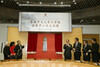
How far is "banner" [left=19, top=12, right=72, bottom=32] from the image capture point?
7453mm

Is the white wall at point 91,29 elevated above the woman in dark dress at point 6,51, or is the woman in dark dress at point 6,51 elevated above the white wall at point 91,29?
the white wall at point 91,29

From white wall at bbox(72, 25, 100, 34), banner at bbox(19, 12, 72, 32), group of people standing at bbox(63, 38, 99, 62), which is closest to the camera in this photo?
group of people standing at bbox(63, 38, 99, 62)

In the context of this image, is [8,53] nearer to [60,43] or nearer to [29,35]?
[29,35]

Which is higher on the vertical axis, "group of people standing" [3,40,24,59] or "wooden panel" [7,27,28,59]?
"wooden panel" [7,27,28,59]

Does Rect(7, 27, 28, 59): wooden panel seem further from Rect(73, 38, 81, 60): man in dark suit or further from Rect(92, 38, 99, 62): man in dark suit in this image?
Rect(92, 38, 99, 62): man in dark suit

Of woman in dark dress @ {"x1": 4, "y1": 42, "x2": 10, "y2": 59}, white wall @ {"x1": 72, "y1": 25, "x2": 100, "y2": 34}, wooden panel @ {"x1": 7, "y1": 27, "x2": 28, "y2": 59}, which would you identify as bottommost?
woman in dark dress @ {"x1": 4, "y1": 42, "x2": 10, "y2": 59}

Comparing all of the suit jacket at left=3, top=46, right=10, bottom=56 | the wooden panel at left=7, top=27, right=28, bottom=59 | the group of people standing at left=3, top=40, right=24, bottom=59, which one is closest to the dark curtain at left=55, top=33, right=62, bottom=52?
the wooden panel at left=7, top=27, right=28, bottom=59

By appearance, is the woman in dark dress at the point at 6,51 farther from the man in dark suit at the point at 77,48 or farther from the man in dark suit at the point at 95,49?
the man in dark suit at the point at 95,49

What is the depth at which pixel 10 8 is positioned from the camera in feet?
26.4

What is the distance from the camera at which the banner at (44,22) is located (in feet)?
24.5

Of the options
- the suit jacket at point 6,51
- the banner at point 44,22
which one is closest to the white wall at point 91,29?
the banner at point 44,22

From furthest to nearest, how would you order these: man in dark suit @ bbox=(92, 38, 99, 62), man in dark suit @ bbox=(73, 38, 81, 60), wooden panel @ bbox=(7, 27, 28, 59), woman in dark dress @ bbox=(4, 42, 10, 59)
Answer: wooden panel @ bbox=(7, 27, 28, 59) → woman in dark dress @ bbox=(4, 42, 10, 59) → man in dark suit @ bbox=(73, 38, 81, 60) → man in dark suit @ bbox=(92, 38, 99, 62)

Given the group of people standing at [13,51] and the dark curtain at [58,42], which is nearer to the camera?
the group of people standing at [13,51]

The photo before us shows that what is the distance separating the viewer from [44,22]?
757 cm
